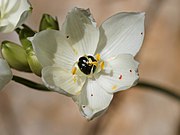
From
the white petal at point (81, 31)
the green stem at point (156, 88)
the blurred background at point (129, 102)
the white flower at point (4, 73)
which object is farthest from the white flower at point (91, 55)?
the blurred background at point (129, 102)

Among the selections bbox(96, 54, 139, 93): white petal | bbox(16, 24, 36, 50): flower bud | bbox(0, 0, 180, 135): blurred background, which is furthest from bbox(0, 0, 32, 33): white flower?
bbox(0, 0, 180, 135): blurred background

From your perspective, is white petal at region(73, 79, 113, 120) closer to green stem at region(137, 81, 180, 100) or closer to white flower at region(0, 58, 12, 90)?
white flower at region(0, 58, 12, 90)

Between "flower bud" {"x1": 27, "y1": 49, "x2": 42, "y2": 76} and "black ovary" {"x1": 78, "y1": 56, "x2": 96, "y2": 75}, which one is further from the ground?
"flower bud" {"x1": 27, "y1": 49, "x2": 42, "y2": 76}

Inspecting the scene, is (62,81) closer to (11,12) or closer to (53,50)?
(53,50)

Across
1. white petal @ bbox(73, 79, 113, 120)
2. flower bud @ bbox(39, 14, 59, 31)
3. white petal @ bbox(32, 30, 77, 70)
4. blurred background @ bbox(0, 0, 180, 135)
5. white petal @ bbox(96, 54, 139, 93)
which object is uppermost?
flower bud @ bbox(39, 14, 59, 31)

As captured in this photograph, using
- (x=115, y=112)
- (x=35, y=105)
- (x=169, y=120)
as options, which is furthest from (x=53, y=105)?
(x=169, y=120)

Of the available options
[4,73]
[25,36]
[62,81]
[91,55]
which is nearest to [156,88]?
[91,55]
